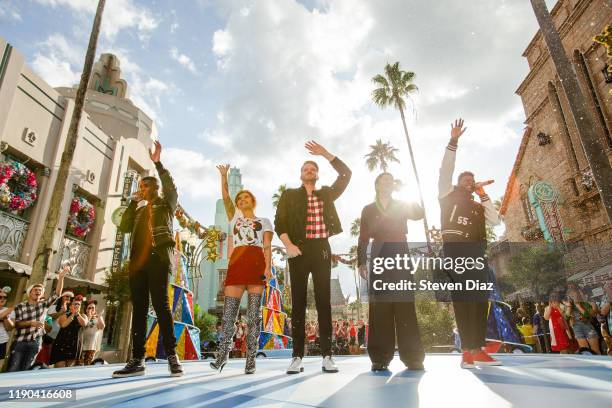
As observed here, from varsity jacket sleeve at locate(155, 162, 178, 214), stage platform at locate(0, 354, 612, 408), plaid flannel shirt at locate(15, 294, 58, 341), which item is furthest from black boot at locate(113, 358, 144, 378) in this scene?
plaid flannel shirt at locate(15, 294, 58, 341)

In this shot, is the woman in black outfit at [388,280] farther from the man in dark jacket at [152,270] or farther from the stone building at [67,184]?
the stone building at [67,184]

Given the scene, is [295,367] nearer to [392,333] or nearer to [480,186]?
[392,333]

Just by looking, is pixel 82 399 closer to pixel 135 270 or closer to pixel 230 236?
pixel 135 270

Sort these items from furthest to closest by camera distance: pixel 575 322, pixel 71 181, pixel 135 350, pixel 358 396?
pixel 71 181 < pixel 575 322 < pixel 135 350 < pixel 358 396

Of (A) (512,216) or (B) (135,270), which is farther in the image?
(A) (512,216)

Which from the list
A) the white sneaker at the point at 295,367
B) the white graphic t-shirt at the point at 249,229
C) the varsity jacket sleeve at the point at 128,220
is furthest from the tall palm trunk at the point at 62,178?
the white sneaker at the point at 295,367

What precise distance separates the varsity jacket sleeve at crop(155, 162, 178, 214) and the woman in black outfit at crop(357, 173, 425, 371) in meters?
2.04

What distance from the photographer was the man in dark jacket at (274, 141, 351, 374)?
3.30m

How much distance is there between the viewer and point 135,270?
336 cm

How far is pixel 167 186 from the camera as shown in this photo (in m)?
3.58

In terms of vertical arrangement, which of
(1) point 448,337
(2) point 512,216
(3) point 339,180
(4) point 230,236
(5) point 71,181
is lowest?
(1) point 448,337

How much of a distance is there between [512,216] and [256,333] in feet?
92.0

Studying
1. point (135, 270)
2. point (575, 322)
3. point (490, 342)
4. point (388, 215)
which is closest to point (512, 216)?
point (575, 322)

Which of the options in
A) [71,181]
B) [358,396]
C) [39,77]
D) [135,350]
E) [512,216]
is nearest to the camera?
[358,396]
